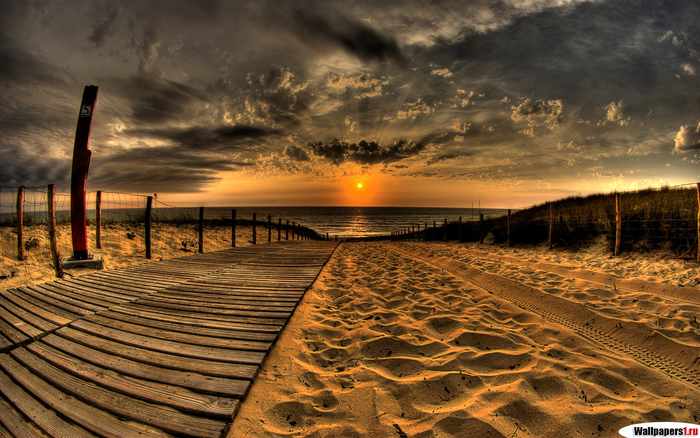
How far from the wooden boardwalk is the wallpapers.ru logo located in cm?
289

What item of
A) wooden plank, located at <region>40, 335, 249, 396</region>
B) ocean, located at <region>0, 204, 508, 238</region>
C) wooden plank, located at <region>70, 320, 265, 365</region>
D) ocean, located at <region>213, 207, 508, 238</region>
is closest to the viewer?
wooden plank, located at <region>40, 335, 249, 396</region>

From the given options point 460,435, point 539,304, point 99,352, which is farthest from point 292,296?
point 539,304

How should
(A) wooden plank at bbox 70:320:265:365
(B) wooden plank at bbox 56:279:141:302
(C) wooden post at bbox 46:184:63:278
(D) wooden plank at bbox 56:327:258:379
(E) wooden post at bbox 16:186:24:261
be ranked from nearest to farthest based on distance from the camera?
(D) wooden plank at bbox 56:327:258:379 < (A) wooden plank at bbox 70:320:265:365 < (B) wooden plank at bbox 56:279:141:302 < (C) wooden post at bbox 46:184:63:278 < (E) wooden post at bbox 16:186:24:261

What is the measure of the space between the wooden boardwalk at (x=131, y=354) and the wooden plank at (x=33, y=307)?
0.01 meters

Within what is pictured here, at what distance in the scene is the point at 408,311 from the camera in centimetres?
399

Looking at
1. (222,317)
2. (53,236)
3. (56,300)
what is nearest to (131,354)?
A: (222,317)

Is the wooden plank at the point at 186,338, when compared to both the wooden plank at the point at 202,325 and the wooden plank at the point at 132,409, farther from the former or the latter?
the wooden plank at the point at 132,409

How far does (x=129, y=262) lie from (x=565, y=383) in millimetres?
10146

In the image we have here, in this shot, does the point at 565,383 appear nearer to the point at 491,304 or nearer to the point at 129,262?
the point at 491,304

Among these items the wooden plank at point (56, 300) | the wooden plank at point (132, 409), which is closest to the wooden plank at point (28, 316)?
the wooden plank at point (56, 300)

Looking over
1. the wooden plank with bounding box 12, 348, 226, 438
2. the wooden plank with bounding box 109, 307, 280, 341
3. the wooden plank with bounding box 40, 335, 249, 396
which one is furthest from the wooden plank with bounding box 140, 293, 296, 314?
the wooden plank with bounding box 12, 348, 226, 438

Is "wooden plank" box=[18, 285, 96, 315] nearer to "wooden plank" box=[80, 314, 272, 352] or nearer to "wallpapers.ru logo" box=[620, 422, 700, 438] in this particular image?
"wooden plank" box=[80, 314, 272, 352]

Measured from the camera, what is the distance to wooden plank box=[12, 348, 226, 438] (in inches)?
66.9

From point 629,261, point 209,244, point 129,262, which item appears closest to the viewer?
point 629,261
